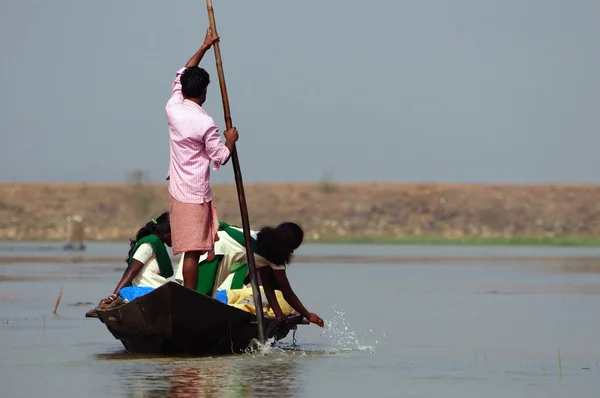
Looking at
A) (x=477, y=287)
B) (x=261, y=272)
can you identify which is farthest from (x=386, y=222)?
(x=261, y=272)

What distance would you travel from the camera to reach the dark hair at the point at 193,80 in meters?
11.9

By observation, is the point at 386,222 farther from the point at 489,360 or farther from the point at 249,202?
the point at 489,360

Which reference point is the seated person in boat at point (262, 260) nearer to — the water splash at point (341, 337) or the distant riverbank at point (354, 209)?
the water splash at point (341, 337)

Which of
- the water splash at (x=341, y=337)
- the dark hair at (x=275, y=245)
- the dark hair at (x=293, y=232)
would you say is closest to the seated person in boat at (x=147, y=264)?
the dark hair at (x=275, y=245)

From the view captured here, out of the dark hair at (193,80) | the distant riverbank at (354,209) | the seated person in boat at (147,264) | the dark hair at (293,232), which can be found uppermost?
the dark hair at (193,80)

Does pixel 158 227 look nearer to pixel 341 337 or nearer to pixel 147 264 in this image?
pixel 147 264

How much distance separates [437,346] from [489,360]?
1200 mm

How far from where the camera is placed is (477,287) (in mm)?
23094

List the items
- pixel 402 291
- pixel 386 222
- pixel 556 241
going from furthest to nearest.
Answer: pixel 386 222 < pixel 556 241 < pixel 402 291

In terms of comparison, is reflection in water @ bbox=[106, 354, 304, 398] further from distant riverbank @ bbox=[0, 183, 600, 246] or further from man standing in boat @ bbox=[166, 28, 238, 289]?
distant riverbank @ bbox=[0, 183, 600, 246]

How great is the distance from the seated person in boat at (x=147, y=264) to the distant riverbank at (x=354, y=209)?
157ft

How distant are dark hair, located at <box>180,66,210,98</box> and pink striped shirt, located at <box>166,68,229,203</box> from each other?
11cm

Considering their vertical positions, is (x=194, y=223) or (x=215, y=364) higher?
(x=194, y=223)

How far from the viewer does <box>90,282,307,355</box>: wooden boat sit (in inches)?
456
